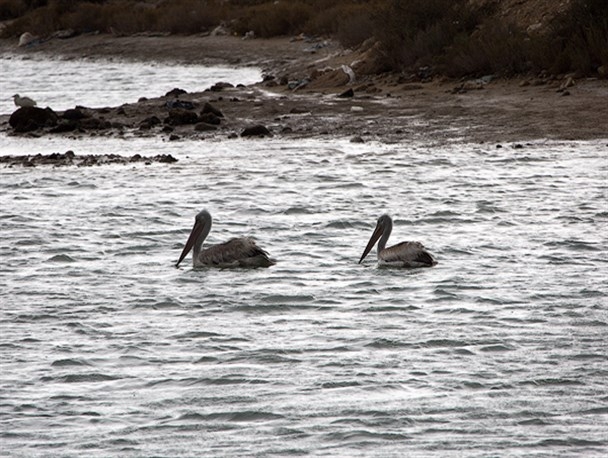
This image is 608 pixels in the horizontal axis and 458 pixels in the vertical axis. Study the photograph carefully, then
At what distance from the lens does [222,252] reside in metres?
11.0

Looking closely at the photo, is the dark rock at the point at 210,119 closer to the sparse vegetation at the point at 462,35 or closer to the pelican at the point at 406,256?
the sparse vegetation at the point at 462,35

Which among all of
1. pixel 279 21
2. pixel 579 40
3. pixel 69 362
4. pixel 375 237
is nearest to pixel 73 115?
pixel 579 40

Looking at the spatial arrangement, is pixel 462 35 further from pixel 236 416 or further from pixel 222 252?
pixel 236 416

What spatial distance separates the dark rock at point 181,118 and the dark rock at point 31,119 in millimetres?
1840

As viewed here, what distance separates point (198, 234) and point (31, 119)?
905 centimetres

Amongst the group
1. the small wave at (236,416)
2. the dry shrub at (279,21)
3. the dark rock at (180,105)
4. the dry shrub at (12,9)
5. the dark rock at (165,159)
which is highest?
the dry shrub at (12,9)

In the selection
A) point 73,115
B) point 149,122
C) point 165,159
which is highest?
point 73,115

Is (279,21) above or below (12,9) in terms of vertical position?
below

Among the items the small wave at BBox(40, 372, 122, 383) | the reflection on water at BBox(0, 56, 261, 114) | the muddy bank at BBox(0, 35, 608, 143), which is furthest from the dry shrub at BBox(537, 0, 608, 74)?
the small wave at BBox(40, 372, 122, 383)

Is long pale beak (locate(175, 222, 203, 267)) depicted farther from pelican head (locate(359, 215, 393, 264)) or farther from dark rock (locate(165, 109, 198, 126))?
dark rock (locate(165, 109, 198, 126))

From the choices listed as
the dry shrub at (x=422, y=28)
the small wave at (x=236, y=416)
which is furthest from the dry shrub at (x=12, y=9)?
the small wave at (x=236, y=416)

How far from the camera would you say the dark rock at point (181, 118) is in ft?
64.5

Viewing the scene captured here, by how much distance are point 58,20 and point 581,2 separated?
28081 millimetres

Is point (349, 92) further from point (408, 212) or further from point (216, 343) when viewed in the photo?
point (216, 343)
